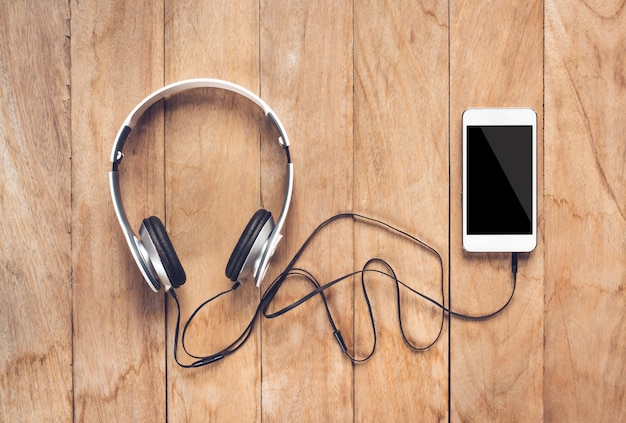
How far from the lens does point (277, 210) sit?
0.66m

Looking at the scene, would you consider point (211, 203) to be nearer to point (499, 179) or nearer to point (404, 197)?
point (404, 197)

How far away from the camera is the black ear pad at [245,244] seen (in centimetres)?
57

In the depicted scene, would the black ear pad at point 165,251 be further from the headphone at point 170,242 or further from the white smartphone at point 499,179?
the white smartphone at point 499,179

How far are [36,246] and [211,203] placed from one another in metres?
0.29

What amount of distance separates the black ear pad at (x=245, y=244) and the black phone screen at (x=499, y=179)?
12.7 inches

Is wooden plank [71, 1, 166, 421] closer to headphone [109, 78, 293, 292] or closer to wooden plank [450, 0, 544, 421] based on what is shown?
headphone [109, 78, 293, 292]

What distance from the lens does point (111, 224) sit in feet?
2.15

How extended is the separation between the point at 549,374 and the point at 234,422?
51 centimetres

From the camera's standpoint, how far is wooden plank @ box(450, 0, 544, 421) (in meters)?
0.65

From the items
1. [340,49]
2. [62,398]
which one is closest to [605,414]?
[340,49]

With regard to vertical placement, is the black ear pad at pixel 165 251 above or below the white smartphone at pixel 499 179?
below

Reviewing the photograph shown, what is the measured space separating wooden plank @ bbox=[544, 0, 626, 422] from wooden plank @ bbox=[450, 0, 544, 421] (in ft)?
0.07

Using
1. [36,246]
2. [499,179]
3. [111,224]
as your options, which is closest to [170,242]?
[111,224]

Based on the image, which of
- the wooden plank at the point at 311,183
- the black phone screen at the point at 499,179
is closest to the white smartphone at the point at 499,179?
the black phone screen at the point at 499,179
